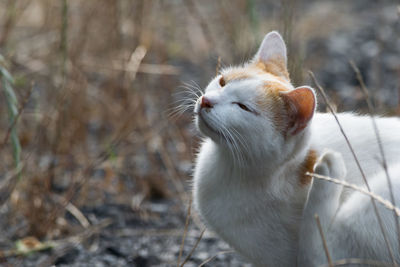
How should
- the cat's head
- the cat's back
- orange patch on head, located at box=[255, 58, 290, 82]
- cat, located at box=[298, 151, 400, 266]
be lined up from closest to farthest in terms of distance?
1. cat, located at box=[298, 151, 400, 266]
2. the cat's head
3. the cat's back
4. orange patch on head, located at box=[255, 58, 290, 82]

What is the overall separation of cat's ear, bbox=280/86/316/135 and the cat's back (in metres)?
0.17

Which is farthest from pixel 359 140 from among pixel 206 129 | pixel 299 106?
pixel 206 129

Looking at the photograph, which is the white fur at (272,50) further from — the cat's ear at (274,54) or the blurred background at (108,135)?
the blurred background at (108,135)

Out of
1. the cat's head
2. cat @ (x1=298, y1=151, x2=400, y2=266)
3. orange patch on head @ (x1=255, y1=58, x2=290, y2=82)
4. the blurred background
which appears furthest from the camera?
the blurred background

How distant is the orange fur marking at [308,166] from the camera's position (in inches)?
77.3

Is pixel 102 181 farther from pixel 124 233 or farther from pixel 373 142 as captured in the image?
pixel 373 142

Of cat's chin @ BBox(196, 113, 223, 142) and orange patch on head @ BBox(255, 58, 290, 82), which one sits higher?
orange patch on head @ BBox(255, 58, 290, 82)

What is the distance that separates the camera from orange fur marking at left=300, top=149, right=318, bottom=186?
1.96m

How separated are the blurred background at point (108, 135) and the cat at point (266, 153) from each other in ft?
1.09

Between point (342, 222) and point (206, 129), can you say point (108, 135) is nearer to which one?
point (206, 129)

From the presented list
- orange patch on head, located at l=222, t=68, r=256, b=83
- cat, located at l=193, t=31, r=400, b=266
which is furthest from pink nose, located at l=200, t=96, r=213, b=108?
orange patch on head, located at l=222, t=68, r=256, b=83

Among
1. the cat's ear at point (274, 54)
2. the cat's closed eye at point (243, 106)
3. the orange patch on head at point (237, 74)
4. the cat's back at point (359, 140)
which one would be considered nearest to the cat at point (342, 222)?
the cat's back at point (359, 140)

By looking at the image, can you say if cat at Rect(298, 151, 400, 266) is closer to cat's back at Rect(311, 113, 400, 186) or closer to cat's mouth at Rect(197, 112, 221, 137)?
cat's back at Rect(311, 113, 400, 186)

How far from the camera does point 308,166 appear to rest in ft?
6.49
